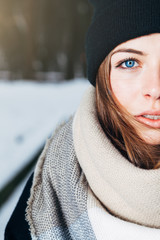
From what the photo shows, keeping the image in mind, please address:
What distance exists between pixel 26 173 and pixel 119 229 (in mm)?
1801

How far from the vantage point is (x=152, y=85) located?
0.84 metres

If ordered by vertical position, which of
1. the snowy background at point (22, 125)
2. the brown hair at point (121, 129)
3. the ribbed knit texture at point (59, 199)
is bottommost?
the snowy background at point (22, 125)

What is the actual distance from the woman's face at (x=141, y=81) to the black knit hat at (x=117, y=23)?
0.10 ft

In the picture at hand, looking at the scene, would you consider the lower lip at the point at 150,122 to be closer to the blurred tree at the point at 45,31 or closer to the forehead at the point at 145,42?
the forehead at the point at 145,42

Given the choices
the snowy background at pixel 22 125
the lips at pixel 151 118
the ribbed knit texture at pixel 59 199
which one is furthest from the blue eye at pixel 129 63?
the snowy background at pixel 22 125

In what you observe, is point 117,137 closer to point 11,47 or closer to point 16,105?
point 16,105

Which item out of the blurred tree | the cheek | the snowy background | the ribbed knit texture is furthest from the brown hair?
the blurred tree

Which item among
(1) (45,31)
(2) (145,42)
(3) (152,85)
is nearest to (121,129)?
(3) (152,85)

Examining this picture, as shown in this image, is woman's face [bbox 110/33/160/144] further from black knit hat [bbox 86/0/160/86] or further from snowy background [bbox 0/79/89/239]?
snowy background [bbox 0/79/89/239]

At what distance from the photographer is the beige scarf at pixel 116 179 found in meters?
0.88

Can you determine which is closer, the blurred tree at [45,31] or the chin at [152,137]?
the chin at [152,137]

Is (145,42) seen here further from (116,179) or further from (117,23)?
(116,179)

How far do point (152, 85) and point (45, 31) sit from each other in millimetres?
12159

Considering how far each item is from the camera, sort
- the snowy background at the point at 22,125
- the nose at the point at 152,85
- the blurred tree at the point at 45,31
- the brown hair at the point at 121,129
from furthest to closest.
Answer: the blurred tree at the point at 45,31 < the snowy background at the point at 22,125 < the brown hair at the point at 121,129 < the nose at the point at 152,85
